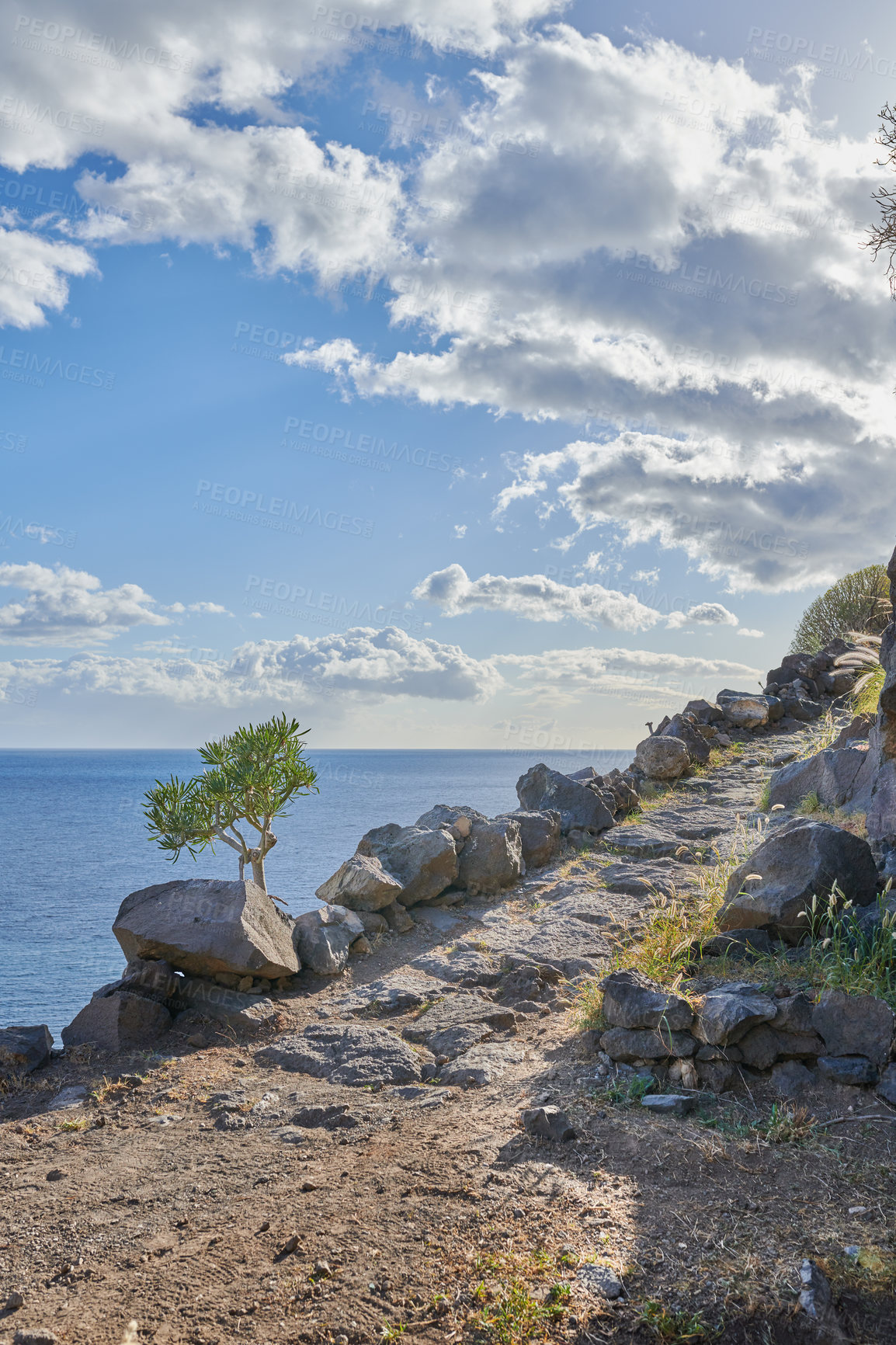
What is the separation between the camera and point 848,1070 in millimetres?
4660

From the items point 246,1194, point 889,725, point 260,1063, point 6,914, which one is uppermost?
point 889,725

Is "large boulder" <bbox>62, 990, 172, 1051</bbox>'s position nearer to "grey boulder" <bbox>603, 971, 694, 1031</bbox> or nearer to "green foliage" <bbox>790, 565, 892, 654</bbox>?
"grey boulder" <bbox>603, 971, 694, 1031</bbox>

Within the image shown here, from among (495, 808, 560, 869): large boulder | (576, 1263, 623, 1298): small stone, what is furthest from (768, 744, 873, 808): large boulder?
(576, 1263, 623, 1298): small stone

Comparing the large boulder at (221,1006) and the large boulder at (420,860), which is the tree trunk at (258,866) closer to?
the large boulder at (420,860)

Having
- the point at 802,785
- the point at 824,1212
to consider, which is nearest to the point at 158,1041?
the point at 824,1212

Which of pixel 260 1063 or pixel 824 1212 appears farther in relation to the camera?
pixel 260 1063

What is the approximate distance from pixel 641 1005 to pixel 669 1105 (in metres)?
0.65

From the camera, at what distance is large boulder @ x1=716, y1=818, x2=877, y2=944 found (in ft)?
19.6

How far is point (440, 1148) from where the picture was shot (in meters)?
4.52

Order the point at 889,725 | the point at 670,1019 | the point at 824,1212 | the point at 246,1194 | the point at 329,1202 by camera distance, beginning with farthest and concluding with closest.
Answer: the point at 889,725
the point at 670,1019
the point at 246,1194
the point at 329,1202
the point at 824,1212

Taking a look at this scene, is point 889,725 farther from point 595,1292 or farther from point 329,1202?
point 329,1202

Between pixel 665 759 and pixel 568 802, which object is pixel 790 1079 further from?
pixel 665 759

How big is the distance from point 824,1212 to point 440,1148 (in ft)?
6.79

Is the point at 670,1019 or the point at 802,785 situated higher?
the point at 802,785
